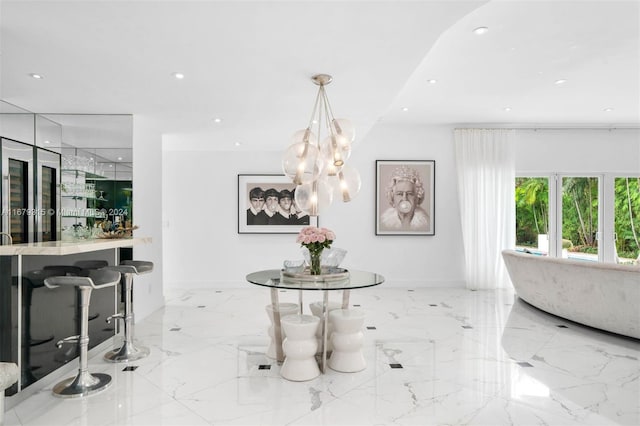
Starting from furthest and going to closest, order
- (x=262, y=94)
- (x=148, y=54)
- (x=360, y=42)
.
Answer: (x=262, y=94), (x=148, y=54), (x=360, y=42)

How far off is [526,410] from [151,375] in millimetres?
2675

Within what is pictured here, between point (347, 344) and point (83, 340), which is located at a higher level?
point (83, 340)

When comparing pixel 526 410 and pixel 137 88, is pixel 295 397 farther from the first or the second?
pixel 137 88

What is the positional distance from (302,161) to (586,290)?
3.22 m

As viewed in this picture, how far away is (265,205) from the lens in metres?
6.43

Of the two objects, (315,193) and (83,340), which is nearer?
(83,340)

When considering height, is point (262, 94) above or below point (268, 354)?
above

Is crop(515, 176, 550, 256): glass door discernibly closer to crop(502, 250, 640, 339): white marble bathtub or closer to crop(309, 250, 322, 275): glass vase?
crop(502, 250, 640, 339): white marble bathtub

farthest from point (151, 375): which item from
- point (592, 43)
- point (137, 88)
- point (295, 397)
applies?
point (592, 43)

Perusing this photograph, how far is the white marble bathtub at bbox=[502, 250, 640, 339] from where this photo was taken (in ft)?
11.6

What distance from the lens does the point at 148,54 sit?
274 cm

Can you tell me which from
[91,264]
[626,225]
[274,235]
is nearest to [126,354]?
[91,264]

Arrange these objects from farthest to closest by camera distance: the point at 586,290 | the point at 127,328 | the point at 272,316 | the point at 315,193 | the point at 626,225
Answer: the point at 626,225
the point at 586,290
the point at 127,328
the point at 272,316
the point at 315,193

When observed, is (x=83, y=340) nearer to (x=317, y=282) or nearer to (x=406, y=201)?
(x=317, y=282)
